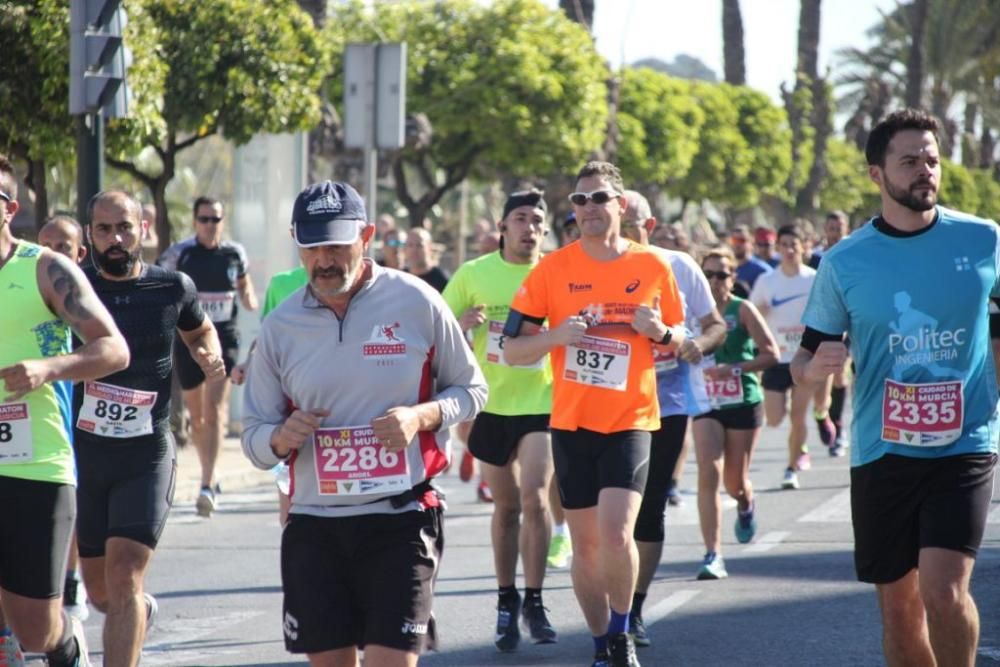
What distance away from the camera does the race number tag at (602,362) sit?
24.5 ft

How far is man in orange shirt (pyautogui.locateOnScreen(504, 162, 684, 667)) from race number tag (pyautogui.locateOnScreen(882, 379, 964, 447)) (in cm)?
174

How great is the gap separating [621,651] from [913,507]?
1.88m

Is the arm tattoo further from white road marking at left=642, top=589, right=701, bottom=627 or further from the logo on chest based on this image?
white road marking at left=642, top=589, right=701, bottom=627

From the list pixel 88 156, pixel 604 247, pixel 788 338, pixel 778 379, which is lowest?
pixel 778 379

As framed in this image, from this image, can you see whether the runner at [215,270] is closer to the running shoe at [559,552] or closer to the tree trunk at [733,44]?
the running shoe at [559,552]

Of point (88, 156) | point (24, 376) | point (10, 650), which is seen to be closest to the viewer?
point (24, 376)

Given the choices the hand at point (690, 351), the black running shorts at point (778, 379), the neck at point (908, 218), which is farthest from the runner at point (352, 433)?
the black running shorts at point (778, 379)

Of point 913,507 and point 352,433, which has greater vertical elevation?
point 352,433

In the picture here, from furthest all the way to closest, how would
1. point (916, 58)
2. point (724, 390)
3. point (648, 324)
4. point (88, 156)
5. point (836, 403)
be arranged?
point (916, 58) → point (836, 403) → point (88, 156) → point (724, 390) → point (648, 324)

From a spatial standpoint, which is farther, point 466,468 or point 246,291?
point 466,468

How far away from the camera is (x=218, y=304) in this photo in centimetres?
1434

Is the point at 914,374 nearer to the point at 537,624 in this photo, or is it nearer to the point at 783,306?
the point at 537,624

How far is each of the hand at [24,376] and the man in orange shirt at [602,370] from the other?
96.9 inches

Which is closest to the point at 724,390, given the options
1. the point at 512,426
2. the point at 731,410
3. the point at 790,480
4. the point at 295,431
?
the point at 731,410
